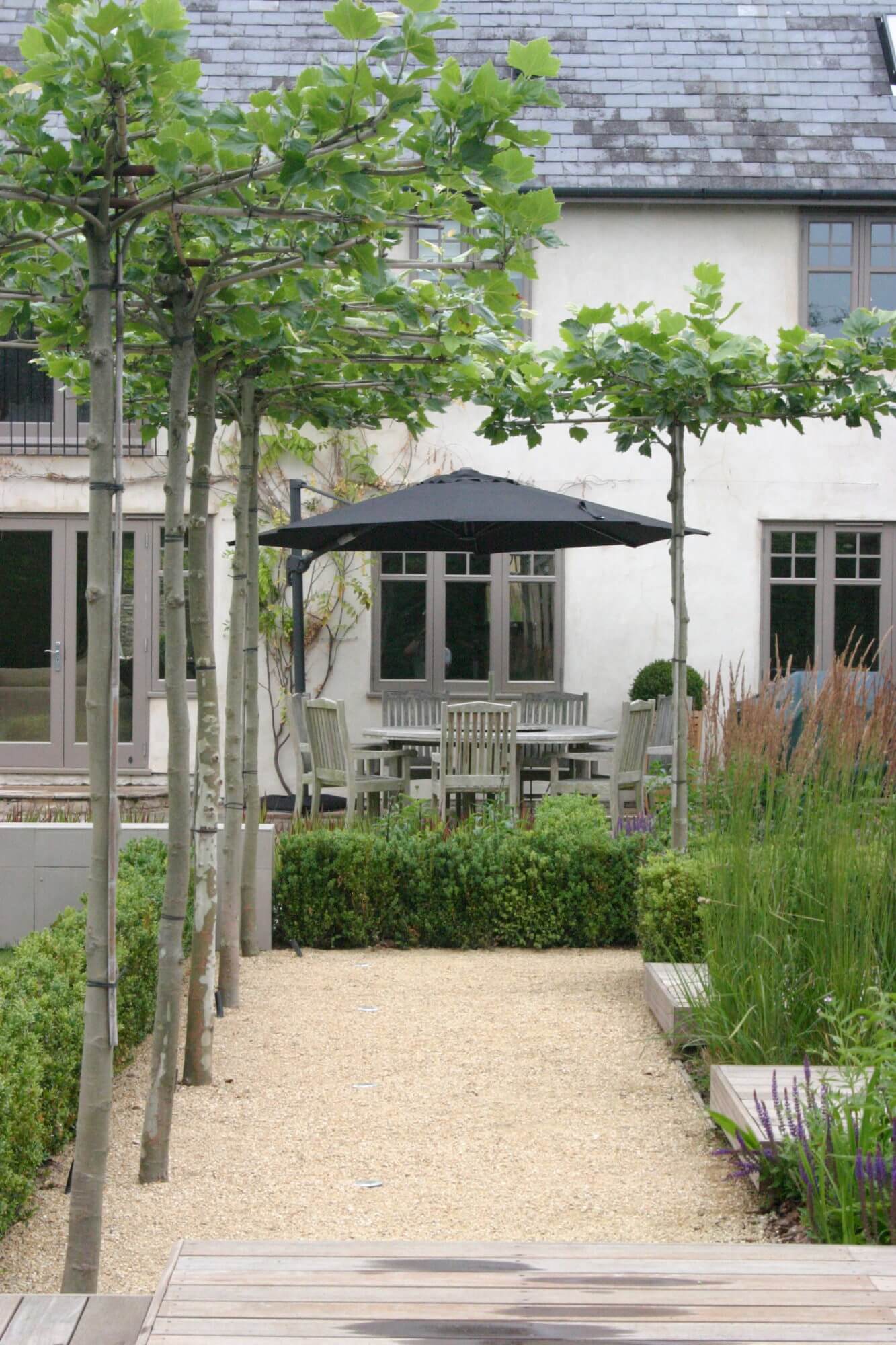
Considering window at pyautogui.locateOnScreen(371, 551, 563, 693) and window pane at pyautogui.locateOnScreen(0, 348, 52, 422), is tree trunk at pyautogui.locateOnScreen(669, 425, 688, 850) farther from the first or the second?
window pane at pyautogui.locateOnScreen(0, 348, 52, 422)

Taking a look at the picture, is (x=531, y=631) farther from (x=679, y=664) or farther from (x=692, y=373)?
(x=692, y=373)

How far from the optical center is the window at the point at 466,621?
1258 cm

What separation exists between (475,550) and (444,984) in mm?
3787

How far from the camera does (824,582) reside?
12484 millimetres

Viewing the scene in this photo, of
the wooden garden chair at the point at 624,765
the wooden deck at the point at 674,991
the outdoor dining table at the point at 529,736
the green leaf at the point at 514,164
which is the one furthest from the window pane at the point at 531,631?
the green leaf at the point at 514,164

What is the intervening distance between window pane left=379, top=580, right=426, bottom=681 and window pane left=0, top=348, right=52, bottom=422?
353 centimetres

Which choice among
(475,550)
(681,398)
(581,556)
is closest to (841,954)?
(681,398)

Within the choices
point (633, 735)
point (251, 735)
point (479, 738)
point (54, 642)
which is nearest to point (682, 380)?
point (251, 735)

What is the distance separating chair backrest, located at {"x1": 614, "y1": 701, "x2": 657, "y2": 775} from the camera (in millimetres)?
8625

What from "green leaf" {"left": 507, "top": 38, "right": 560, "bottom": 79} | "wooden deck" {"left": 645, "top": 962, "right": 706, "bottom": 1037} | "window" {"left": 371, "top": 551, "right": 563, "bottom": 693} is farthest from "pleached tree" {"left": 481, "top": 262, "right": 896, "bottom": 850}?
"window" {"left": 371, "top": 551, "right": 563, "bottom": 693}

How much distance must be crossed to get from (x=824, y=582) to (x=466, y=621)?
3150mm

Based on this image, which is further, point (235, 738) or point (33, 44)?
point (235, 738)

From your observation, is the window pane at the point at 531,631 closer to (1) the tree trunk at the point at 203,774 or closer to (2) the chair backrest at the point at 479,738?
(2) the chair backrest at the point at 479,738

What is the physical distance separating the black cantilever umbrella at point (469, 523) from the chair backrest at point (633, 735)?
100cm
